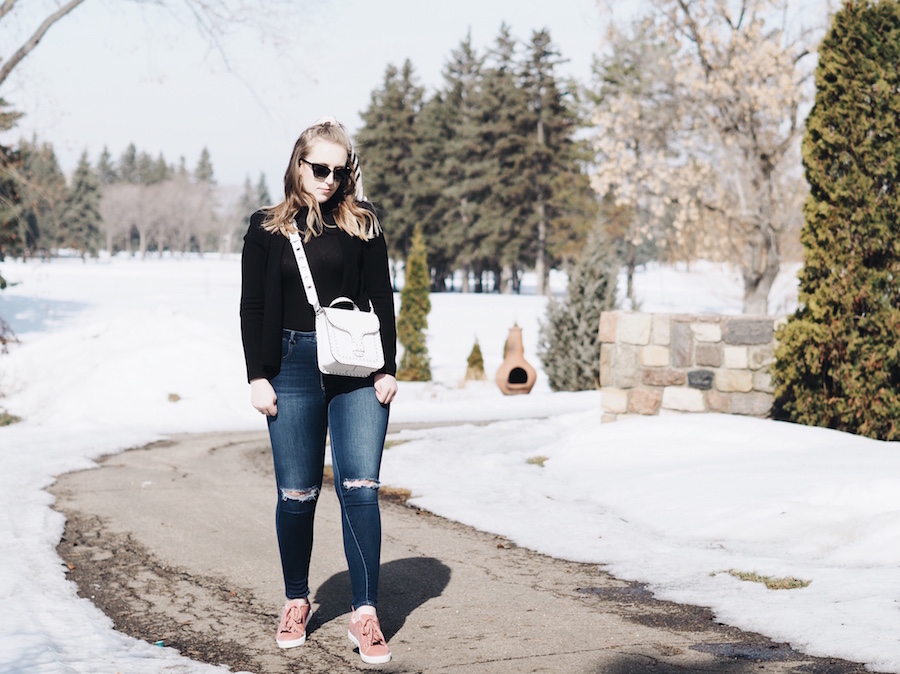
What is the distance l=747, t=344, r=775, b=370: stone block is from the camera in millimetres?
9938

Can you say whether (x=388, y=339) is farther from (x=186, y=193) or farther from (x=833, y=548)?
(x=186, y=193)

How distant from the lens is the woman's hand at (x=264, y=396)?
12.2 feet

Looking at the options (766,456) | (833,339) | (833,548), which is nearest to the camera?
(833,548)

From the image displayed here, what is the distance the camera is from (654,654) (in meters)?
3.73

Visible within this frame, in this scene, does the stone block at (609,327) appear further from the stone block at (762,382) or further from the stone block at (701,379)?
the stone block at (762,382)

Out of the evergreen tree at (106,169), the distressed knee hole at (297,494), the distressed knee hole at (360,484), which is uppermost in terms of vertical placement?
the evergreen tree at (106,169)

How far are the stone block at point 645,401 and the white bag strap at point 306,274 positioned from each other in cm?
730

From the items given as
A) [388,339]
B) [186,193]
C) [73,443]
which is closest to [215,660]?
[388,339]

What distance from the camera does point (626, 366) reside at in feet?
34.8

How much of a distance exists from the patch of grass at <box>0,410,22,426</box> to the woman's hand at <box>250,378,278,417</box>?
12.4 metres

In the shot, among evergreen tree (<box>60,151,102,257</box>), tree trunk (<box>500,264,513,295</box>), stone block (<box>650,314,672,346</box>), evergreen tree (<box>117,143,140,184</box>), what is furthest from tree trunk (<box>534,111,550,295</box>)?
evergreen tree (<box>117,143,140,184</box>)

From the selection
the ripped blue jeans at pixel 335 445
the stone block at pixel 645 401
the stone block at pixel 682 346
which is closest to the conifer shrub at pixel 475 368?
the stone block at pixel 645 401

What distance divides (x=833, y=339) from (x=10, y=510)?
7238 millimetres

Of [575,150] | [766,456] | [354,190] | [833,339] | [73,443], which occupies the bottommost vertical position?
[73,443]
